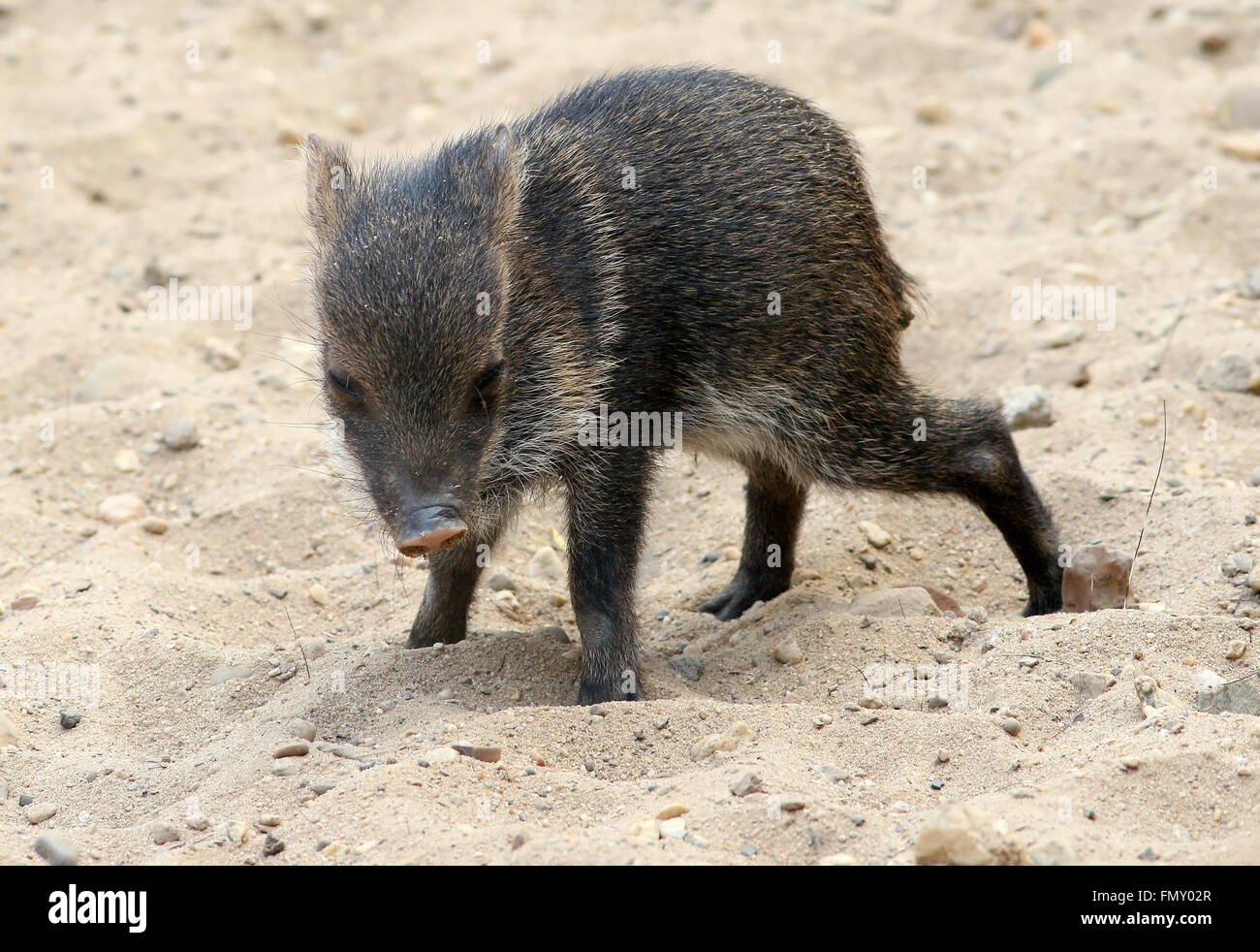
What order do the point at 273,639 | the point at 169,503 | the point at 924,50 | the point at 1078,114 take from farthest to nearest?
the point at 924,50 → the point at 1078,114 → the point at 169,503 → the point at 273,639

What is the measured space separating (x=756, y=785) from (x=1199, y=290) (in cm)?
466

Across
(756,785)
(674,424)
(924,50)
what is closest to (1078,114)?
(924,50)

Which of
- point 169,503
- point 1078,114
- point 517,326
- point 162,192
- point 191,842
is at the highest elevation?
point 1078,114

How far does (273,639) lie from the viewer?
5750 millimetres

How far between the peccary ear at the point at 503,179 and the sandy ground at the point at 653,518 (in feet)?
4.89

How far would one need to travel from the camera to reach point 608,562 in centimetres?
517

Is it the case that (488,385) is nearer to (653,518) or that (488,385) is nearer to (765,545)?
(765,545)

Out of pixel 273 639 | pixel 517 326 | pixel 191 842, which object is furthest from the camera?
pixel 273 639

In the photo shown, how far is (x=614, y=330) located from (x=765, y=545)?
1408 millimetres

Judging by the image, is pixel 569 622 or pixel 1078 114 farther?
pixel 1078 114

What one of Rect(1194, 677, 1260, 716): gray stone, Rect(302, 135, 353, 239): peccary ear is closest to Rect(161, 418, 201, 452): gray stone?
Rect(302, 135, 353, 239): peccary ear

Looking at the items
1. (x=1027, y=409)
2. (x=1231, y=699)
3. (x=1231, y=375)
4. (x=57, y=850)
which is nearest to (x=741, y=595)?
(x=1027, y=409)
